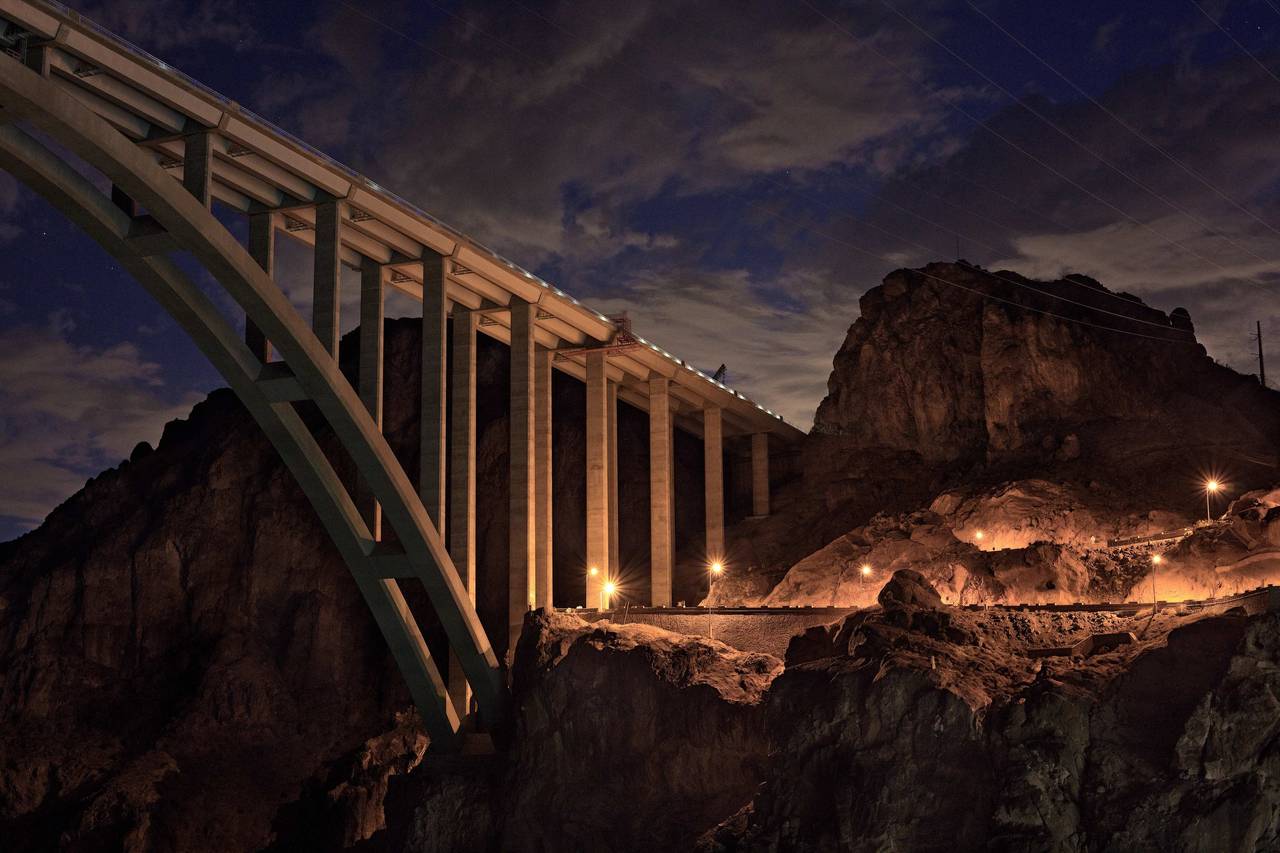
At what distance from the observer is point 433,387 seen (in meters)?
48.8

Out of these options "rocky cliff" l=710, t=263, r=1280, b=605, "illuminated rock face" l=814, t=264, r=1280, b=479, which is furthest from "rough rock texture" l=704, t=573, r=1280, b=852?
"illuminated rock face" l=814, t=264, r=1280, b=479

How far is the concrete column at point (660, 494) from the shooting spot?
64.2 metres

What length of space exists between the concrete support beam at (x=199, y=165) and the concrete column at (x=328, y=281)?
17.0 ft

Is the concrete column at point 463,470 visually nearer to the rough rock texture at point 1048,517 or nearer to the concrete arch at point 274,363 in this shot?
the concrete arch at point 274,363

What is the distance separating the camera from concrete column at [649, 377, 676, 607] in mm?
64188

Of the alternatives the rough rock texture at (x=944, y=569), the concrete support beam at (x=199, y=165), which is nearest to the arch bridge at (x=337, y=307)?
the concrete support beam at (x=199, y=165)

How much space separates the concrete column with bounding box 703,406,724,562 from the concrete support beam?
34289mm

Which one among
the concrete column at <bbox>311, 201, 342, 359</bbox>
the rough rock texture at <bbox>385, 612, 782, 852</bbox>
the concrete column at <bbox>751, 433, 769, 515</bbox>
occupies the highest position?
the concrete column at <bbox>311, 201, 342, 359</bbox>

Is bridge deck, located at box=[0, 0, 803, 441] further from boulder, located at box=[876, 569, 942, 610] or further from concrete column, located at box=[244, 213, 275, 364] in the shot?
boulder, located at box=[876, 569, 942, 610]

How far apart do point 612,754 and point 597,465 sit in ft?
60.3

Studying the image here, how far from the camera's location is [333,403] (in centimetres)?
4275

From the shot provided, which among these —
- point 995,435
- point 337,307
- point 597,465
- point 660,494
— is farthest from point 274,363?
point 995,435

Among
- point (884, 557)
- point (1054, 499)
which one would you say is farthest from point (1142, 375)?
point (884, 557)

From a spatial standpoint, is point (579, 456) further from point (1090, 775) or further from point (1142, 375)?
point (1090, 775)
